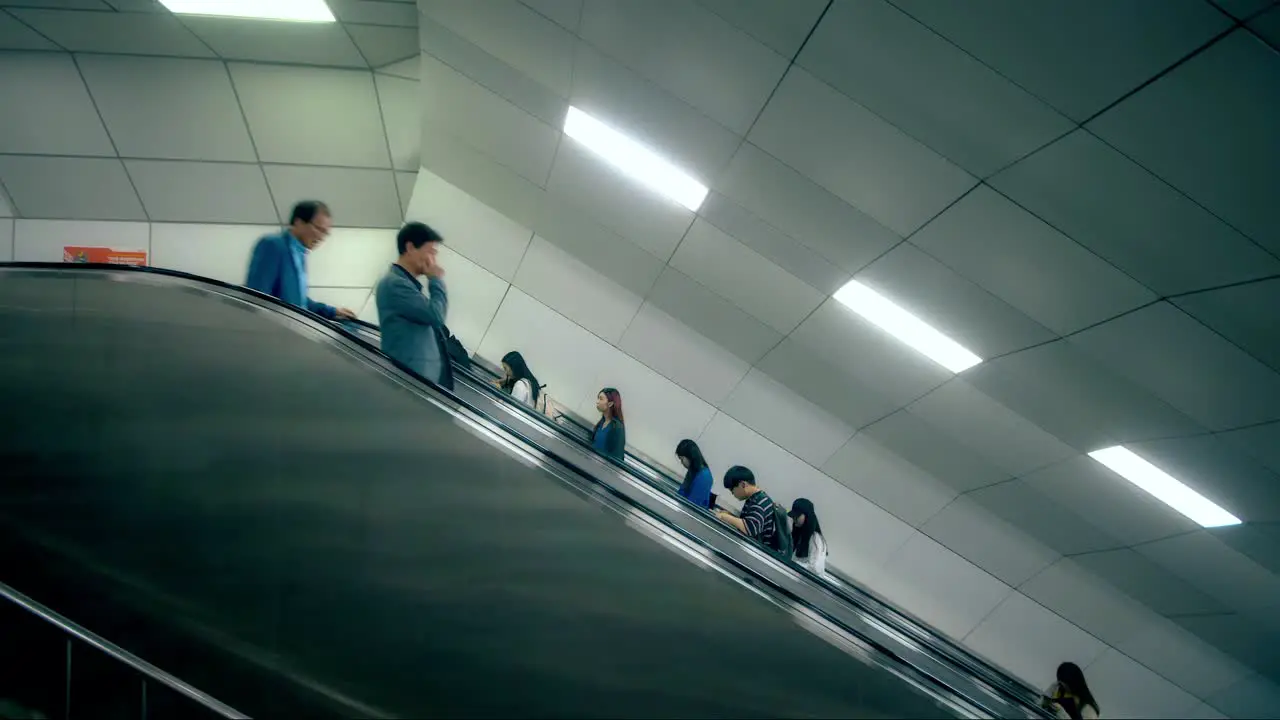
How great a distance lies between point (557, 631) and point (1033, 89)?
11.5 ft

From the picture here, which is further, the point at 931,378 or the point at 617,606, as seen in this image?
the point at 931,378

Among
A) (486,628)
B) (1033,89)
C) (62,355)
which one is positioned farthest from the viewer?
(1033,89)

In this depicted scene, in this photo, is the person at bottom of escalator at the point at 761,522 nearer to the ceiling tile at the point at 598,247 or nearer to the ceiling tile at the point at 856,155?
the ceiling tile at the point at 856,155

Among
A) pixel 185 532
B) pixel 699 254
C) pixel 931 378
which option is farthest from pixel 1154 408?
pixel 185 532

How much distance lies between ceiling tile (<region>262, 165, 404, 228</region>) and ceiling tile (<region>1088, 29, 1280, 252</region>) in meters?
6.35

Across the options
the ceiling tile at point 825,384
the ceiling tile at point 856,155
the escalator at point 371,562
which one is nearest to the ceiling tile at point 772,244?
the ceiling tile at point 856,155

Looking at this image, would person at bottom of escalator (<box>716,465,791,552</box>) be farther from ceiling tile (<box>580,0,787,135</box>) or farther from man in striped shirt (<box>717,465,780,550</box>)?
ceiling tile (<box>580,0,787,135</box>)

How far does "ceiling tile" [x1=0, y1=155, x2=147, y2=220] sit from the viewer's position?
586 cm

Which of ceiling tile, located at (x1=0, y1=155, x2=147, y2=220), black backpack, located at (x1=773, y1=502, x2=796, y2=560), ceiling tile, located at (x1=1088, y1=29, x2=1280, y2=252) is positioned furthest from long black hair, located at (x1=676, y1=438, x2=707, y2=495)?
ceiling tile, located at (x1=0, y1=155, x2=147, y2=220)

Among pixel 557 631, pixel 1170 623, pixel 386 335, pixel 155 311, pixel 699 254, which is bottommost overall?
pixel 557 631

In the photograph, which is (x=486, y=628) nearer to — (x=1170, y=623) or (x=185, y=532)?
(x=185, y=532)

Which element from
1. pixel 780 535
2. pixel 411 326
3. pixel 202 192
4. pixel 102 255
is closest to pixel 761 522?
pixel 780 535

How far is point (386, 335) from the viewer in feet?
9.45

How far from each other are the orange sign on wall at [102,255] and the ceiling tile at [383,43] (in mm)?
3137
